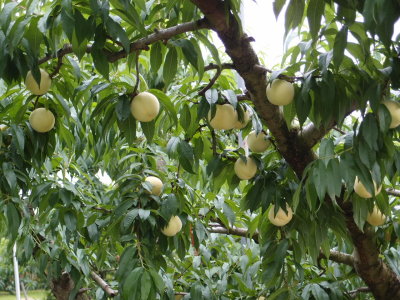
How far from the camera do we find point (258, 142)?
132 cm

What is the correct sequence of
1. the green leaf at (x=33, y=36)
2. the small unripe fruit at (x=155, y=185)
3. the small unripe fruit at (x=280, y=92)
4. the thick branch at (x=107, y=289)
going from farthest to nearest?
the thick branch at (x=107, y=289)
the small unripe fruit at (x=155, y=185)
the small unripe fruit at (x=280, y=92)
the green leaf at (x=33, y=36)

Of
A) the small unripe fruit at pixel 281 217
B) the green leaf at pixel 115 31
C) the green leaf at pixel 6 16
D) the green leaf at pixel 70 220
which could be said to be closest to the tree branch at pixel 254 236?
the small unripe fruit at pixel 281 217

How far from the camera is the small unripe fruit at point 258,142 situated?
131cm

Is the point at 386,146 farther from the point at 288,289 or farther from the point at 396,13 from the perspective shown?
the point at 288,289

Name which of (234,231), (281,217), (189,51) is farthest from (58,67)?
(234,231)

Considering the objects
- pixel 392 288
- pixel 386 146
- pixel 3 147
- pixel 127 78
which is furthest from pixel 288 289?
pixel 3 147

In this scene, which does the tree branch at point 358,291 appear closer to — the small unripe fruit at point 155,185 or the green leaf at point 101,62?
the small unripe fruit at point 155,185

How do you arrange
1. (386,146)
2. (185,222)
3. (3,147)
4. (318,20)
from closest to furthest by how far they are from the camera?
(318,20)
(386,146)
(3,147)
(185,222)

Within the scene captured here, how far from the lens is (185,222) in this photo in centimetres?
147

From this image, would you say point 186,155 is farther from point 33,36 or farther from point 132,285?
point 33,36

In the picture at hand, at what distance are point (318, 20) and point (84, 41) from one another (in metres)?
0.40

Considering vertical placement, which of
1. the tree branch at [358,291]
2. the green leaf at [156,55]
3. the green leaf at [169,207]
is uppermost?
the green leaf at [156,55]

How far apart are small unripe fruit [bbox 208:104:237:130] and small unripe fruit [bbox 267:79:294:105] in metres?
0.12

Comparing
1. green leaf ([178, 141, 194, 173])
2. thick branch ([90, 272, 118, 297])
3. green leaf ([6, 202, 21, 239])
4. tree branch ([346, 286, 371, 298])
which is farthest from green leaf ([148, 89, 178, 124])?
thick branch ([90, 272, 118, 297])
